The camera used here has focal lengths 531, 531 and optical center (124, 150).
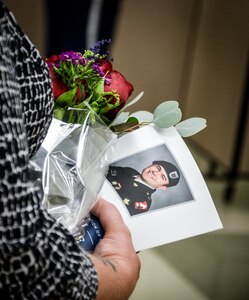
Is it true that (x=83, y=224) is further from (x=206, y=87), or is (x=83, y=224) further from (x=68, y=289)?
(x=206, y=87)

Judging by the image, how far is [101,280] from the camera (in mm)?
645

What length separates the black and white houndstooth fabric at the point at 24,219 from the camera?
1.79 feet

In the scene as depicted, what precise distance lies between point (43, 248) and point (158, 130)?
15.6 inches

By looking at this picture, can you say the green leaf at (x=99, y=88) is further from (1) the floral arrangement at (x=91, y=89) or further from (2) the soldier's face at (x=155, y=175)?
(2) the soldier's face at (x=155, y=175)

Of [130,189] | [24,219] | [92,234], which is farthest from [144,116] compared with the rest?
[24,219]

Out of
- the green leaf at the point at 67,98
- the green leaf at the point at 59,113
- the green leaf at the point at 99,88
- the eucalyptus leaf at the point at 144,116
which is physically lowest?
the eucalyptus leaf at the point at 144,116

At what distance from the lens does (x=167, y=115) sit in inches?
35.7

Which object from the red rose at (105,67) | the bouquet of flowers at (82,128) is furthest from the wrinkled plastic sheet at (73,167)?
the red rose at (105,67)

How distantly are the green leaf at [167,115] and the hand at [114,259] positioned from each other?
7.2 inches

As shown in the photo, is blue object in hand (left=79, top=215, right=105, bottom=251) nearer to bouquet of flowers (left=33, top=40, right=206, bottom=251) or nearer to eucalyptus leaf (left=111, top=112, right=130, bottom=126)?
bouquet of flowers (left=33, top=40, right=206, bottom=251)

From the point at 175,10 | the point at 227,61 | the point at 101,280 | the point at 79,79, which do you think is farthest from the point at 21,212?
the point at 175,10

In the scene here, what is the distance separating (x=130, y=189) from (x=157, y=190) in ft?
0.15

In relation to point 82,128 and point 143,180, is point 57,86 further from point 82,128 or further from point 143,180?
point 143,180

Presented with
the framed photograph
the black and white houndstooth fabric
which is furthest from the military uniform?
the black and white houndstooth fabric
